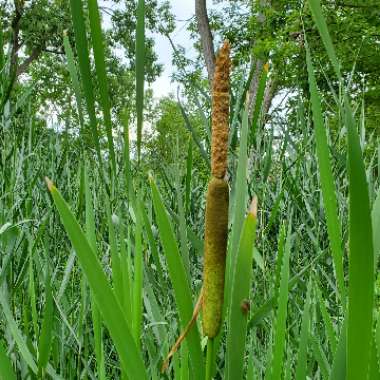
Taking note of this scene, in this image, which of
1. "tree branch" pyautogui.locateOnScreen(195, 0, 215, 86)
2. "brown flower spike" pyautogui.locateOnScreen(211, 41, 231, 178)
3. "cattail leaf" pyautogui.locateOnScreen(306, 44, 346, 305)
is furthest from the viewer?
"tree branch" pyautogui.locateOnScreen(195, 0, 215, 86)

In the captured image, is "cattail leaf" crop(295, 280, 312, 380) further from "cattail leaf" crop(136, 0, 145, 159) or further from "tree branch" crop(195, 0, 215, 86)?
"tree branch" crop(195, 0, 215, 86)

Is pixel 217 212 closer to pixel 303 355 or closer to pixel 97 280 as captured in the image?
pixel 97 280

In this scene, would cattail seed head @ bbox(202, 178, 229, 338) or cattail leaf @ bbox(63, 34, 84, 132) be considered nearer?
cattail seed head @ bbox(202, 178, 229, 338)

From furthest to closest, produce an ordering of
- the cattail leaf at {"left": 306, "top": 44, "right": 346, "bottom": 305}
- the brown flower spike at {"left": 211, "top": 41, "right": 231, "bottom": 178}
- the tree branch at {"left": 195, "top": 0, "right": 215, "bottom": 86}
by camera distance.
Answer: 1. the tree branch at {"left": 195, "top": 0, "right": 215, "bottom": 86}
2. the cattail leaf at {"left": 306, "top": 44, "right": 346, "bottom": 305}
3. the brown flower spike at {"left": 211, "top": 41, "right": 231, "bottom": 178}

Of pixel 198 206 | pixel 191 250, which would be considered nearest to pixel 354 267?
pixel 191 250

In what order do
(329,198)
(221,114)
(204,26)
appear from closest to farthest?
1. (221,114)
2. (329,198)
3. (204,26)

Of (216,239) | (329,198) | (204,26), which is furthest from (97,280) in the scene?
(204,26)

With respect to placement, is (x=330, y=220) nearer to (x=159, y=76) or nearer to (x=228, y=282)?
(x=228, y=282)

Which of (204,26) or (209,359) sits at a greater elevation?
(204,26)

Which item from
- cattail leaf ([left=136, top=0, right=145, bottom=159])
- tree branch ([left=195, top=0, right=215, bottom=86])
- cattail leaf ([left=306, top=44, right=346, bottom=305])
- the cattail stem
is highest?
tree branch ([left=195, top=0, right=215, bottom=86])

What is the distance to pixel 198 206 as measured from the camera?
227cm

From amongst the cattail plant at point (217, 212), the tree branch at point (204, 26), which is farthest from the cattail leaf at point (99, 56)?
the tree branch at point (204, 26)

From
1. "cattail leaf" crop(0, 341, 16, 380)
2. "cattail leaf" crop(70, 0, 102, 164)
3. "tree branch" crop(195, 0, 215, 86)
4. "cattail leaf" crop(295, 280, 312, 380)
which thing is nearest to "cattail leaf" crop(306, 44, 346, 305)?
"cattail leaf" crop(295, 280, 312, 380)

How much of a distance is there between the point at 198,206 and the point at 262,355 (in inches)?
47.8
